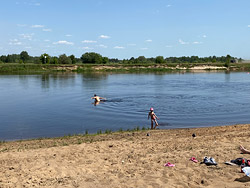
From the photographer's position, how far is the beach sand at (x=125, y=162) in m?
9.09

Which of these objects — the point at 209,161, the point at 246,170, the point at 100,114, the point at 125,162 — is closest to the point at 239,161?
the point at 209,161

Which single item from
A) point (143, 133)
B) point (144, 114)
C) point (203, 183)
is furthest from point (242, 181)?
point (144, 114)

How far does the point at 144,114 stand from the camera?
25078 mm

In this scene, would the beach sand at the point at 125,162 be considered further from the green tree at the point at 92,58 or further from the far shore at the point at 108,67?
the green tree at the point at 92,58

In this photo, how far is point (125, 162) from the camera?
431 inches

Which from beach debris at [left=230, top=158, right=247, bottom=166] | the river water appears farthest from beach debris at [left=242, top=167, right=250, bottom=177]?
the river water

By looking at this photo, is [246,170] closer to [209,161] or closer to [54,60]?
[209,161]

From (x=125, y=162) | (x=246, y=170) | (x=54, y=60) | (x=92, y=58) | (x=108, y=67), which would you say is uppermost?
(x=92, y=58)

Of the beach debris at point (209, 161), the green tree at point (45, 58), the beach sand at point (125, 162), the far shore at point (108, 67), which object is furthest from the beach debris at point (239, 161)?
the green tree at point (45, 58)

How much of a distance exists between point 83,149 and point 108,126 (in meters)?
7.55

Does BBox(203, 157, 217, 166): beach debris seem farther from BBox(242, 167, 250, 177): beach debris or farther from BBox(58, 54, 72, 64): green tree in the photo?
BBox(58, 54, 72, 64): green tree

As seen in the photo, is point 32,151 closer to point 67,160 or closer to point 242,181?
point 67,160

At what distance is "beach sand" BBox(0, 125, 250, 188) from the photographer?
9.09m

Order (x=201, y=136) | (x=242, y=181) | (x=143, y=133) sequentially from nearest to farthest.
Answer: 1. (x=242, y=181)
2. (x=201, y=136)
3. (x=143, y=133)
